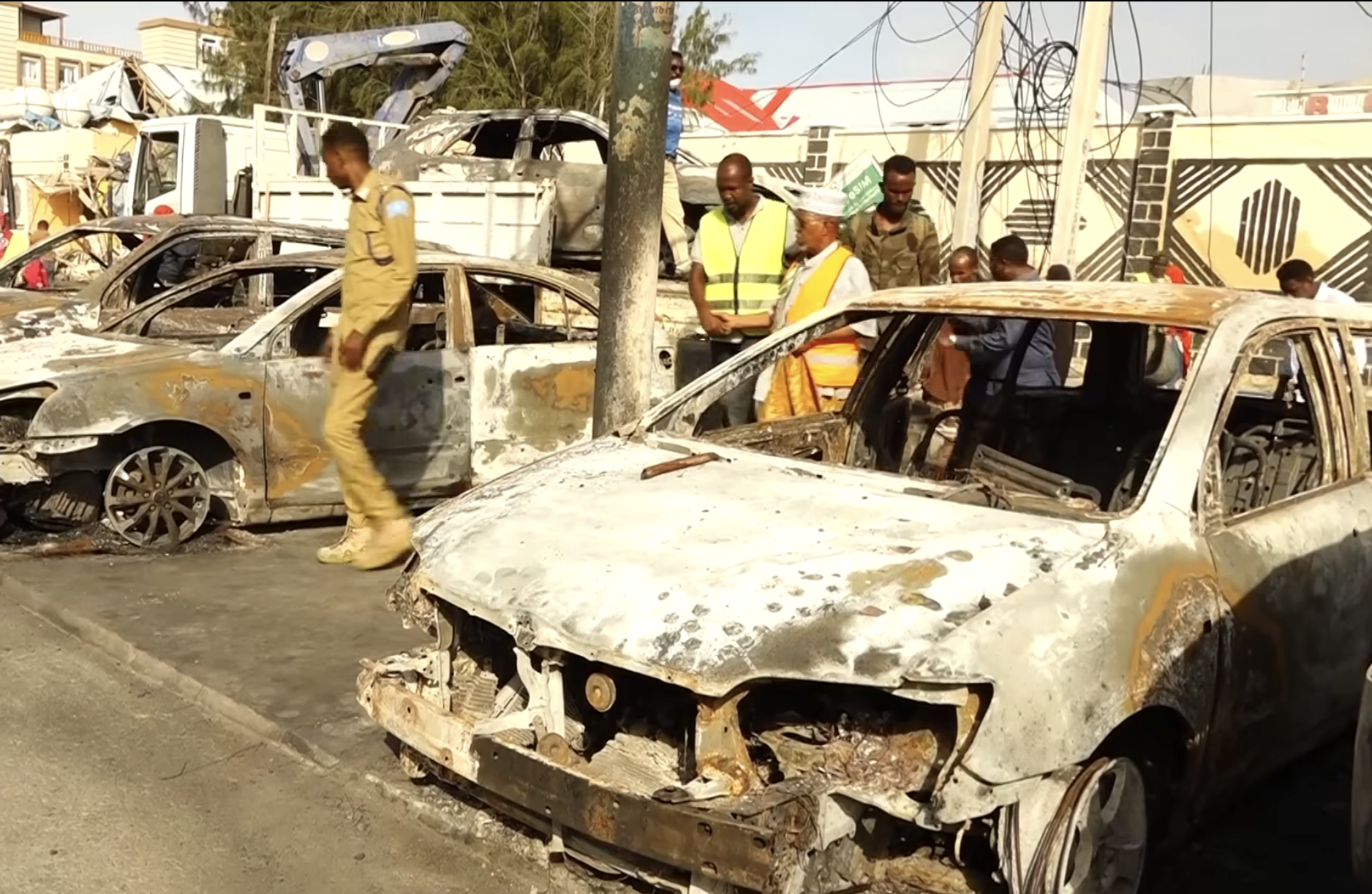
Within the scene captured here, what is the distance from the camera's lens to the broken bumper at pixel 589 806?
9.04 ft

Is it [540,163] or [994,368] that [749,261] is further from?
[540,163]

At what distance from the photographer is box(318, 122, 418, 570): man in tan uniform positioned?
230 inches

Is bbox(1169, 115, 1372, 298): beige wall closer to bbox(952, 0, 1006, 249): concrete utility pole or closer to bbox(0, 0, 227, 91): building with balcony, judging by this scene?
bbox(952, 0, 1006, 249): concrete utility pole

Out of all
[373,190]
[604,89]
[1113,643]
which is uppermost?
[604,89]

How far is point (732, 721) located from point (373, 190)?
374 centimetres

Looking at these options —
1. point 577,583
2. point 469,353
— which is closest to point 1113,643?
point 577,583

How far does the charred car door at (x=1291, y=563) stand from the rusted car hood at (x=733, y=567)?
1.89 ft

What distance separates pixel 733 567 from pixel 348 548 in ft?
11.7

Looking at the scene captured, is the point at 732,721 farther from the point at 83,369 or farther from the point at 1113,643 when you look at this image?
the point at 83,369

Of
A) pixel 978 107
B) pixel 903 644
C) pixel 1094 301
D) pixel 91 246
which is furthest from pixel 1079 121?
pixel 903 644

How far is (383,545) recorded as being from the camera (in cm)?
629

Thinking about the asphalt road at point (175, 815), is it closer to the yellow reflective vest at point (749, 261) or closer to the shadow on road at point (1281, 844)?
the shadow on road at point (1281, 844)

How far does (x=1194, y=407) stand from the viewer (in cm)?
359

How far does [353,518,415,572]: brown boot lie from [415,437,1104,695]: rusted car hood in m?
2.37
